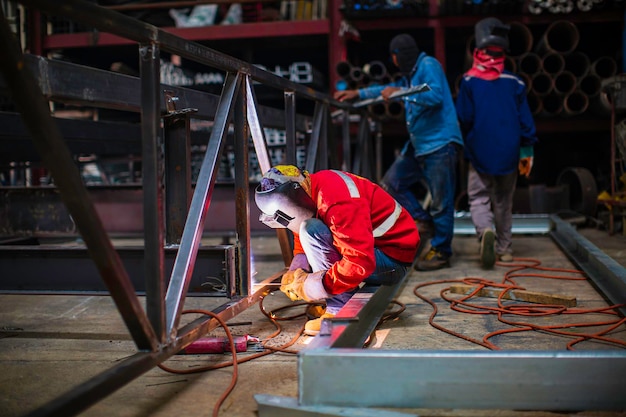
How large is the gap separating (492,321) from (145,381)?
1.67 m

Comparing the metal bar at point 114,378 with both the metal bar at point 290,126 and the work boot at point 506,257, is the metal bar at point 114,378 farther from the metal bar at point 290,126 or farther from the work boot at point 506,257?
the work boot at point 506,257

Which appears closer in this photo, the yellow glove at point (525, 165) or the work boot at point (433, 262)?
the work boot at point (433, 262)

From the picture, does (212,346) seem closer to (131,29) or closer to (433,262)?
(131,29)

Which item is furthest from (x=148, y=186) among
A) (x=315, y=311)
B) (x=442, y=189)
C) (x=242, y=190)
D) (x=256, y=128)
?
(x=442, y=189)

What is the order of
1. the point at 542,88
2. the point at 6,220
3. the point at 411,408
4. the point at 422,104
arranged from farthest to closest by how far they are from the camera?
the point at 542,88
the point at 6,220
the point at 422,104
the point at 411,408

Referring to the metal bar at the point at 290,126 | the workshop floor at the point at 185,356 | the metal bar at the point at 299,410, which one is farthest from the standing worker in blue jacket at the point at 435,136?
the metal bar at the point at 299,410

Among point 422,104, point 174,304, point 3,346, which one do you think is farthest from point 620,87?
point 3,346

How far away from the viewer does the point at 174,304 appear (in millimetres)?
1992

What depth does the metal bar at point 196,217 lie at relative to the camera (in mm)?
2000

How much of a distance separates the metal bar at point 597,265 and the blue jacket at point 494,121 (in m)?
0.81

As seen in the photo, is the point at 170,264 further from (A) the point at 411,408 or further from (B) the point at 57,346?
(A) the point at 411,408

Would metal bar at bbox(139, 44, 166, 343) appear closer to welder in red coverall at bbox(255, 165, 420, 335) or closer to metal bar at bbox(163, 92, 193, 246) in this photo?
welder in red coverall at bbox(255, 165, 420, 335)

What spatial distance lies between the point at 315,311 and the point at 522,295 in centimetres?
120

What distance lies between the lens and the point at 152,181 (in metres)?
1.83
